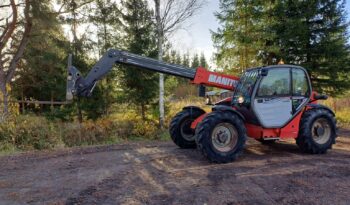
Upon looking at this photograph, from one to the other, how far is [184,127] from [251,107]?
1868mm

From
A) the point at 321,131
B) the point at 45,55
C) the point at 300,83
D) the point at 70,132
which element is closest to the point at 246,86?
the point at 300,83

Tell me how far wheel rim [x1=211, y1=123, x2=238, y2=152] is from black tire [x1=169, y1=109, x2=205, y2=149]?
1.46 m

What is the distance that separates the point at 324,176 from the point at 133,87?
31.3 ft

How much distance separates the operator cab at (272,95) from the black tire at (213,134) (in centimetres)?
55

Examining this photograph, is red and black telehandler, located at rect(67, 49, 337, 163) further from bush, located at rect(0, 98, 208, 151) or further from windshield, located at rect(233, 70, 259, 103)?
bush, located at rect(0, 98, 208, 151)

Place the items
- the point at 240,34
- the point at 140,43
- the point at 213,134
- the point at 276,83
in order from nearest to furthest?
the point at 213,134 < the point at 276,83 < the point at 140,43 < the point at 240,34

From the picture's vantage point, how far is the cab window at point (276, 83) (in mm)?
6852

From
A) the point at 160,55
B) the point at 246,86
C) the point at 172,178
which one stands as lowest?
the point at 172,178

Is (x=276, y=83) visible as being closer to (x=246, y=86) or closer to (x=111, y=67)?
(x=246, y=86)

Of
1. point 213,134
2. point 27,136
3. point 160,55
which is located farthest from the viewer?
point 160,55

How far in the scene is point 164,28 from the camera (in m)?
13.1

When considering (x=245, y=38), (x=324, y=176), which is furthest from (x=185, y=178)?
(x=245, y=38)

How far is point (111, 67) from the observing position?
6.78 meters

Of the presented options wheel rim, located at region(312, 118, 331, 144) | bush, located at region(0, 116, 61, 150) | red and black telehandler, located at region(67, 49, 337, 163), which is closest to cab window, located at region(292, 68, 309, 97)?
red and black telehandler, located at region(67, 49, 337, 163)
